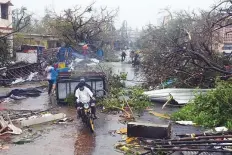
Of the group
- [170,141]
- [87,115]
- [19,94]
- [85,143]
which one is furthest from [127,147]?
[19,94]

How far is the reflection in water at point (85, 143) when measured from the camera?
28.3 ft

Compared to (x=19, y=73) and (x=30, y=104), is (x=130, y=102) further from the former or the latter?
(x=19, y=73)

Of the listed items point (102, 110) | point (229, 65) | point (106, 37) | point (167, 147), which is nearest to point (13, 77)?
point (102, 110)

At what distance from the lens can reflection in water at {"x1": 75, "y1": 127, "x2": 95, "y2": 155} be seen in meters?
A: 8.64

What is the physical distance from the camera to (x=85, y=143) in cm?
934

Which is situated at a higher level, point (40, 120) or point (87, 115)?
point (87, 115)

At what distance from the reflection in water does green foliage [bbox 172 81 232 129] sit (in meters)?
3.31

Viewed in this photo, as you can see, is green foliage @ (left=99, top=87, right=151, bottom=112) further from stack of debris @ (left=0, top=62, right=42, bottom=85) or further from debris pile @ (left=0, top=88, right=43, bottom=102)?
stack of debris @ (left=0, top=62, right=42, bottom=85)

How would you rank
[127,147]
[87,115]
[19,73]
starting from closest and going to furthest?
[127,147] → [87,115] → [19,73]

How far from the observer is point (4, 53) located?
944 inches

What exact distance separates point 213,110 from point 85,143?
169 inches

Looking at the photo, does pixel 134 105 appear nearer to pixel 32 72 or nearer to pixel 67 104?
pixel 67 104

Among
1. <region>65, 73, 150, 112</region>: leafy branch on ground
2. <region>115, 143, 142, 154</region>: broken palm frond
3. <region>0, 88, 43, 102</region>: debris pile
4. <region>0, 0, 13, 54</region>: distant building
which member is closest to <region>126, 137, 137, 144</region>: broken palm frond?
<region>115, 143, 142, 154</region>: broken palm frond

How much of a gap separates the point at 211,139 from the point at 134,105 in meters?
7.21
